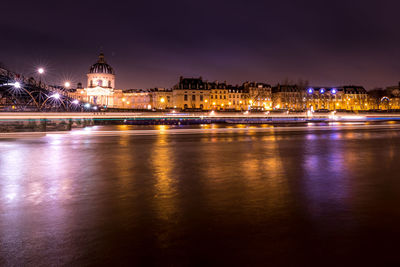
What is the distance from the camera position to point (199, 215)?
5645mm

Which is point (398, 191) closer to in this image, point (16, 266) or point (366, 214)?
point (366, 214)

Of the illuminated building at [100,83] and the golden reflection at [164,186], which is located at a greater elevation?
the illuminated building at [100,83]

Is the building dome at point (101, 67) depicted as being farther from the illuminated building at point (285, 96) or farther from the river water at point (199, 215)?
the river water at point (199, 215)

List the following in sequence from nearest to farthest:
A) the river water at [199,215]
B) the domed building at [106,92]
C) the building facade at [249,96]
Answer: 1. the river water at [199,215]
2. the building facade at [249,96]
3. the domed building at [106,92]

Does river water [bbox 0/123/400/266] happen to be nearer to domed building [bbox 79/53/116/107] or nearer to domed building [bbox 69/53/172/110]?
domed building [bbox 69/53/172/110]

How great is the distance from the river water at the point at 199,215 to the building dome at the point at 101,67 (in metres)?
163

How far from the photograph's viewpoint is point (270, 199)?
6.70 meters

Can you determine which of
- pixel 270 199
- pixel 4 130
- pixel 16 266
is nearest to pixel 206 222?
pixel 270 199

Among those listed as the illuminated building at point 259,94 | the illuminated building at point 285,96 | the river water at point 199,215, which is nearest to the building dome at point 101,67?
the illuminated building at point 259,94

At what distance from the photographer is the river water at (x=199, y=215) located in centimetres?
418

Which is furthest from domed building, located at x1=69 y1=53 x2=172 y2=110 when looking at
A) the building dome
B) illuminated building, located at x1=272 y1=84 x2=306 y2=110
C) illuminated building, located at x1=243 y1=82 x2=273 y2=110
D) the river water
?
the river water

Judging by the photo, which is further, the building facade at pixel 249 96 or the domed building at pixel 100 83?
the domed building at pixel 100 83

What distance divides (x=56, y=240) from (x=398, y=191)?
23.3 ft

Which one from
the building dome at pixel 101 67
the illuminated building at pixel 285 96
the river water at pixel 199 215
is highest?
the building dome at pixel 101 67
